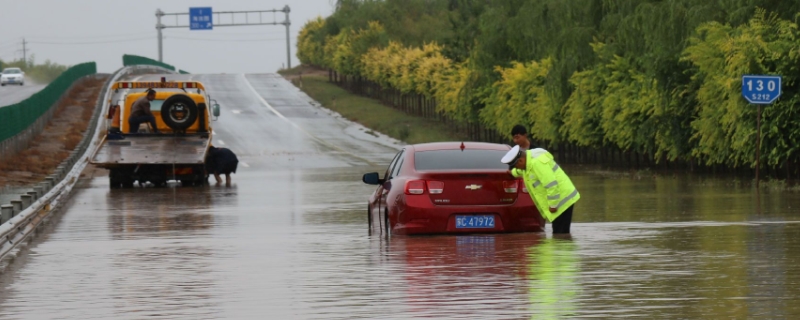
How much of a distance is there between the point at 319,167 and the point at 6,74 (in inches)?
3033

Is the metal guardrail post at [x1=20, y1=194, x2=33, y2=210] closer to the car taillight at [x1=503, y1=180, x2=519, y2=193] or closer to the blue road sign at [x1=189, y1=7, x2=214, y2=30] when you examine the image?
the car taillight at [x1=503, y1=180, x2=519, y2=193]

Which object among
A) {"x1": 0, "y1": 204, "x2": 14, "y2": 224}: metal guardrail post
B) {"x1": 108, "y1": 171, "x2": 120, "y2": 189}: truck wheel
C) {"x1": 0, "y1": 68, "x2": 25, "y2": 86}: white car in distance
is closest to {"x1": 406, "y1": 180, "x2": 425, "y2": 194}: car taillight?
{"x1": 0, "y1": 204, "x2": 14, "y2": 224}: metal guardrail post

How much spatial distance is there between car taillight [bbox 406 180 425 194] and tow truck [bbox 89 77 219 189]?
1761 centimetres

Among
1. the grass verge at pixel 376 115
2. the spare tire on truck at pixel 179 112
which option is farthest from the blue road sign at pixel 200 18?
the spare tire on truck at pixel 179 112

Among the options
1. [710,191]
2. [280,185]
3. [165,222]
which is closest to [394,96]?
[280,185]

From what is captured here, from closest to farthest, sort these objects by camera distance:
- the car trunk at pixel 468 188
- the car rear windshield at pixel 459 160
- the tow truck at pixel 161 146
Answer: the car trunk at pixel 468 188
the car rear windshield at pixel 459 160
the tow truck at pixel 161 146


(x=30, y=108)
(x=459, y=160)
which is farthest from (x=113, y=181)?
(x=30, y=108)

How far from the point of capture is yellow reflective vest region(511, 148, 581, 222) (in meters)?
17.0

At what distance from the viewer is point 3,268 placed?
49.0 feet

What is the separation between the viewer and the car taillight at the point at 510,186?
677 inches

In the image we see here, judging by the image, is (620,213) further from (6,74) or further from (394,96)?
(6,74)

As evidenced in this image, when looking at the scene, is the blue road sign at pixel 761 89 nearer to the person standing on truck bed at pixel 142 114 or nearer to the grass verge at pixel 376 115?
the person standing on truck bed at pixel 142 114

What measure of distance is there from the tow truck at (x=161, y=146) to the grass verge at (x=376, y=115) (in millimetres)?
32107

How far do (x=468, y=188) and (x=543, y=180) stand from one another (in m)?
0.89
